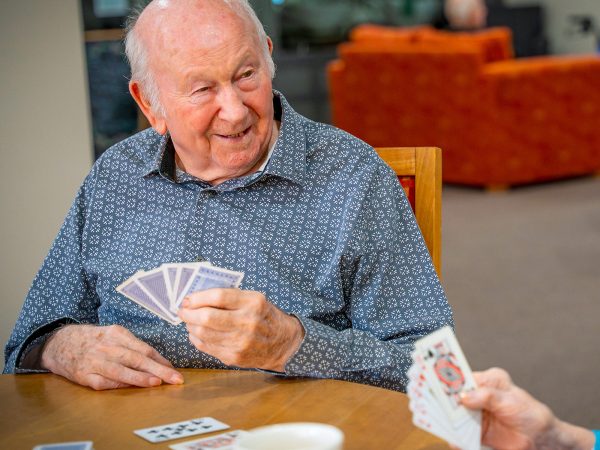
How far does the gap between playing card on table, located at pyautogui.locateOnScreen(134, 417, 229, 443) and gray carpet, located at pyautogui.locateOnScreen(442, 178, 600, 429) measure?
2318mm

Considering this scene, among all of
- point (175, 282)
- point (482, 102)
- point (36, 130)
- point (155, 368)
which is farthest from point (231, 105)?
point (482, 102)

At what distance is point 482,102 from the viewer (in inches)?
288

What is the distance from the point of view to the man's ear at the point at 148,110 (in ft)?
6.91

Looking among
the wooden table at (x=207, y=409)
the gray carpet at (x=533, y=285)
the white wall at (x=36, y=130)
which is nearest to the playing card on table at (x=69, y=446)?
the wooden table at (x=207, y=409)

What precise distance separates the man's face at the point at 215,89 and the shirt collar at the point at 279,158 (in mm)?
31

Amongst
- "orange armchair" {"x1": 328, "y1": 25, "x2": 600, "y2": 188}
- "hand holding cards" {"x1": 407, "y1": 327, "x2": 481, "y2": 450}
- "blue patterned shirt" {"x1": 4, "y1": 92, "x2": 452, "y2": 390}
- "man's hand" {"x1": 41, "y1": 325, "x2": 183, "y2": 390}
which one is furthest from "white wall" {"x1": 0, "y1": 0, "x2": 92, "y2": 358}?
"orange armchair" {"x1": 328, "y1": 25, "x2": 600, "y2": 188}

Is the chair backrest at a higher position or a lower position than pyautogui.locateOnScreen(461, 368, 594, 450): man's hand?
higher

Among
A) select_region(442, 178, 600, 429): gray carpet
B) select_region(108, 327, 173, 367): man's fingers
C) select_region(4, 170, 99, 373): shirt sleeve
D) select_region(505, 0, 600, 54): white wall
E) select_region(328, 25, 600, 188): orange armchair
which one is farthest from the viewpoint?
select_region(505, 0, 600, 54): white wall

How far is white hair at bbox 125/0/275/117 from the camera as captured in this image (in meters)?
1.97

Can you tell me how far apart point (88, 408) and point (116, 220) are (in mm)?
541

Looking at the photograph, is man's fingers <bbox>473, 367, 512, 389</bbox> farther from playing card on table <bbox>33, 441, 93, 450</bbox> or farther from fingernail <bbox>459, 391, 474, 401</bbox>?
playing card on table <bbox>33, 441, 93, 450</bbox>

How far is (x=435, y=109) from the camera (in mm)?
7727

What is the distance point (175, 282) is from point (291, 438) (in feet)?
1.85

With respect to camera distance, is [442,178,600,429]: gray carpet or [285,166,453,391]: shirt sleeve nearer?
[285,166,453,391]: shirt sleeve
